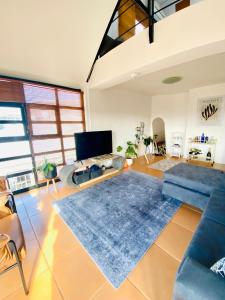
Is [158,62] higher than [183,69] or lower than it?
lower

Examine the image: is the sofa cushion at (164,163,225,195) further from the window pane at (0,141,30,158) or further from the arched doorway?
→ the arched doorway

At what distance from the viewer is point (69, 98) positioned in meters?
3.62

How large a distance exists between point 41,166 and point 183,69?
12.8 ft

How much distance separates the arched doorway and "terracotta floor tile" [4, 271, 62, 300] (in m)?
5.58

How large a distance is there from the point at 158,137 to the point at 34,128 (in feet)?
18.7

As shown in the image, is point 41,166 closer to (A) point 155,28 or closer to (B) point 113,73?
(B) point 113,73

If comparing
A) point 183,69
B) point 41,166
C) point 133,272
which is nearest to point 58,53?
point 41,166

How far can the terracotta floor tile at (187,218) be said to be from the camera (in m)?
2.01

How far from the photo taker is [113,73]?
2.95 metres

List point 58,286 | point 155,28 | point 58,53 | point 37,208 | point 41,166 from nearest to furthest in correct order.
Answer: point 58,286
point 155,28
point 37,208
point 58,53
point 41,166

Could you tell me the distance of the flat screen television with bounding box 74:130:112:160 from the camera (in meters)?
3.45

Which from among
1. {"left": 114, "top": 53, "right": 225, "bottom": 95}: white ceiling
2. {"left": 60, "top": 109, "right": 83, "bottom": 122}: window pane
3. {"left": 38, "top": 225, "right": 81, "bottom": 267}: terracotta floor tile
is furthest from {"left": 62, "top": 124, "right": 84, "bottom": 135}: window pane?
{"left": 38, "top": 225, "right": 81, "bottom": 267}: terracotta floor tile

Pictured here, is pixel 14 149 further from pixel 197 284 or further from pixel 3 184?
pixel 197 284

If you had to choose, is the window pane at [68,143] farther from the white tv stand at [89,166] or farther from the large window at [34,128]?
the white tv stand at [89,166]
